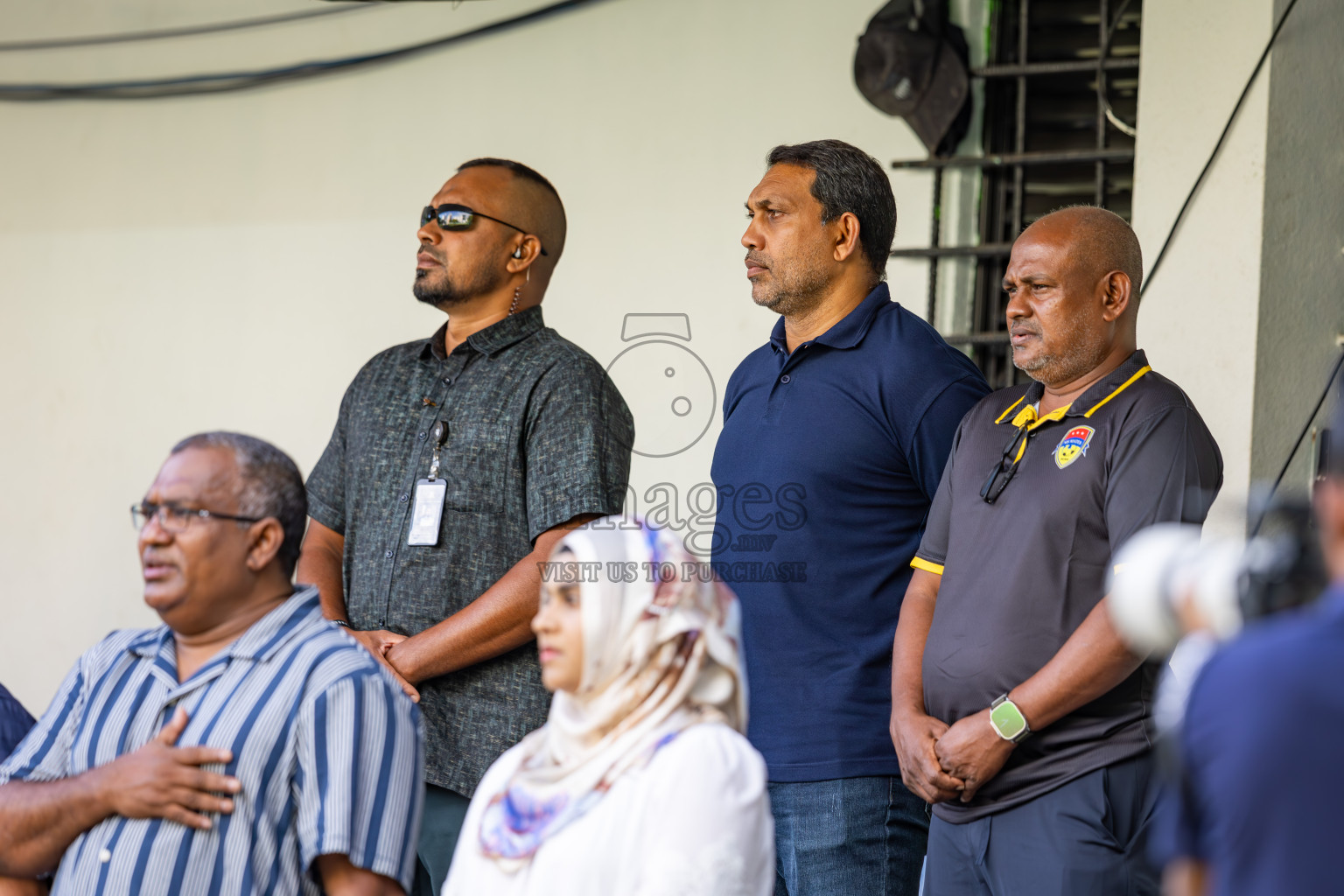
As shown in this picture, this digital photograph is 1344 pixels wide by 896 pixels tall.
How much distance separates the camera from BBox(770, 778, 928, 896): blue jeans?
255 cm

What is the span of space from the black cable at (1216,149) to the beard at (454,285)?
165 cm

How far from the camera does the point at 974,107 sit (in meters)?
4.11

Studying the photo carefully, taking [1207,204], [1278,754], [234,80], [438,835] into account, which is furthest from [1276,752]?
[234,80]

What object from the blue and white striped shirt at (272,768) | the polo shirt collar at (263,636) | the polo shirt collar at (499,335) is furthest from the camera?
the polo shirt collar at (499,335)

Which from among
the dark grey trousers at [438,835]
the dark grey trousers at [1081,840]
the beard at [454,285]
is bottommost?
the dark grey trousers at [438,835]

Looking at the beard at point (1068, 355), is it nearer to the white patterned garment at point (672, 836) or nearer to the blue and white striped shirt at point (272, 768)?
the white patterned garment at point (672, 836)

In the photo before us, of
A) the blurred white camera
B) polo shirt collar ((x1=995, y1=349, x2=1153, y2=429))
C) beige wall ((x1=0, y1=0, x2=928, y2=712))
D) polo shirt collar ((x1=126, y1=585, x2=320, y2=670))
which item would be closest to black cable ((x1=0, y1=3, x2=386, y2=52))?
beige wall ((x1=0, y1=0, x2=928, y2=712))

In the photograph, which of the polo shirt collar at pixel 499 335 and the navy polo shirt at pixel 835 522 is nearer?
the navy polo shirt at pixel 835 522

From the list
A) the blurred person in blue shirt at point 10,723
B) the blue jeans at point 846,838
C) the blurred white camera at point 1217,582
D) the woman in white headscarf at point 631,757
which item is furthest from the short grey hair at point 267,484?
the blurred white camera at point 1217,582

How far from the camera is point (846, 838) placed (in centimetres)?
255

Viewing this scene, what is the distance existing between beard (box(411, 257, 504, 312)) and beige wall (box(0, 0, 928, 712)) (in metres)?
1.31

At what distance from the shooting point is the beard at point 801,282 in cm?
289

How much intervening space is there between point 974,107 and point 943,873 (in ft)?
7.89

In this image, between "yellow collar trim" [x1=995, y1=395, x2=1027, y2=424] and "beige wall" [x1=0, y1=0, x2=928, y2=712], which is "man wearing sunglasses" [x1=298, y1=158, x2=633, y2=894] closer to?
"yellow collar trim" [x1=995, y1=395, x2=1027, y2=424]
